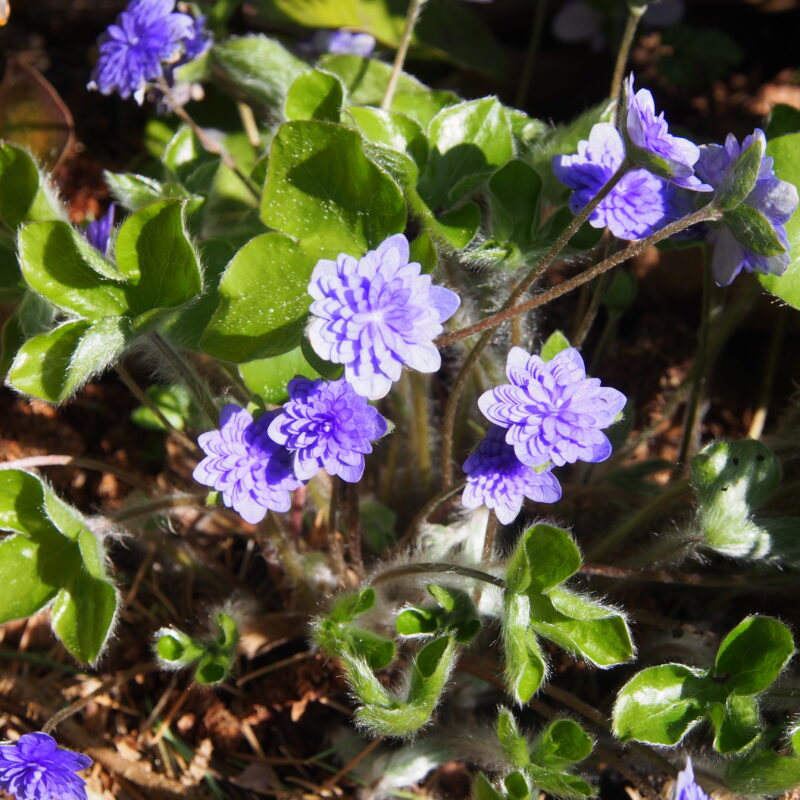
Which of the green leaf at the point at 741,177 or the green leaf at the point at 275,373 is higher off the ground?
the green leaf at the point at 741,177

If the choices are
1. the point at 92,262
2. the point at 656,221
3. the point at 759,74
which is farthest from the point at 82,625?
the point at 759,74

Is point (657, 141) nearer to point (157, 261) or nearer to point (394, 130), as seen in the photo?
point (394, 130)

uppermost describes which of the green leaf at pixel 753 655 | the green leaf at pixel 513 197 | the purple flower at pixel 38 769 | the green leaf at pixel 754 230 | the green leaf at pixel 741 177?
the green leaf at pixel 741 177

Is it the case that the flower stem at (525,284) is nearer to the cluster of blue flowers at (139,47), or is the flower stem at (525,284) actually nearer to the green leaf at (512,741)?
the green leaf at (512,741)

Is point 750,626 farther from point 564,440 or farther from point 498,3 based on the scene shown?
point 498,3

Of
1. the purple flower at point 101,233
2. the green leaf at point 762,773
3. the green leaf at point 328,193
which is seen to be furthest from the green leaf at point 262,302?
the green leaf at point 762,773

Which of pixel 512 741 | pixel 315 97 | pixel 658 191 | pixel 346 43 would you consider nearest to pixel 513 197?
pixel 658 191

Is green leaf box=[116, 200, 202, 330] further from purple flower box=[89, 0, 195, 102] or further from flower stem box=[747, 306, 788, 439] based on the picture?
flower stem box=[747, 306, 788, 439]

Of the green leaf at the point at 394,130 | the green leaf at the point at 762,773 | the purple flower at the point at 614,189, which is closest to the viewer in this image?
the green leaf at the point at 762,773
